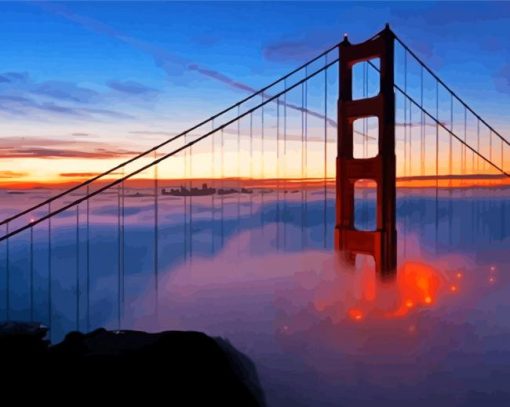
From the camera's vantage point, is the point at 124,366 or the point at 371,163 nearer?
the point at 124,366

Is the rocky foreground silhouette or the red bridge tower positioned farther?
the red bridge tower

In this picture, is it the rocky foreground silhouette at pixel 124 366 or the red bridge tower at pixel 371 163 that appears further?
the red bridge tower at pixel 371 163

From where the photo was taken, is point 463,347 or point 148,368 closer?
point 148,368

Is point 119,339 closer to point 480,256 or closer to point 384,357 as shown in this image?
point 384,357

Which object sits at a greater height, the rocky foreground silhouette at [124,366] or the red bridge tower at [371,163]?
the red bridge tower at [371,163]

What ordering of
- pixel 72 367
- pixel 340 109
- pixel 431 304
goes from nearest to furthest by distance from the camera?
1. pixel 72 367
2. pixel 340 109
3. pixel 431 304

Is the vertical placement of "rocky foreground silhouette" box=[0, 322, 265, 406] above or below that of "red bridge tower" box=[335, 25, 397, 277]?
below

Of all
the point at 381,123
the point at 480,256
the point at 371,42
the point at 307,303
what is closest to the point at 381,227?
the point at 381,123

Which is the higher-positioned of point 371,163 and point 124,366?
point 371,163
